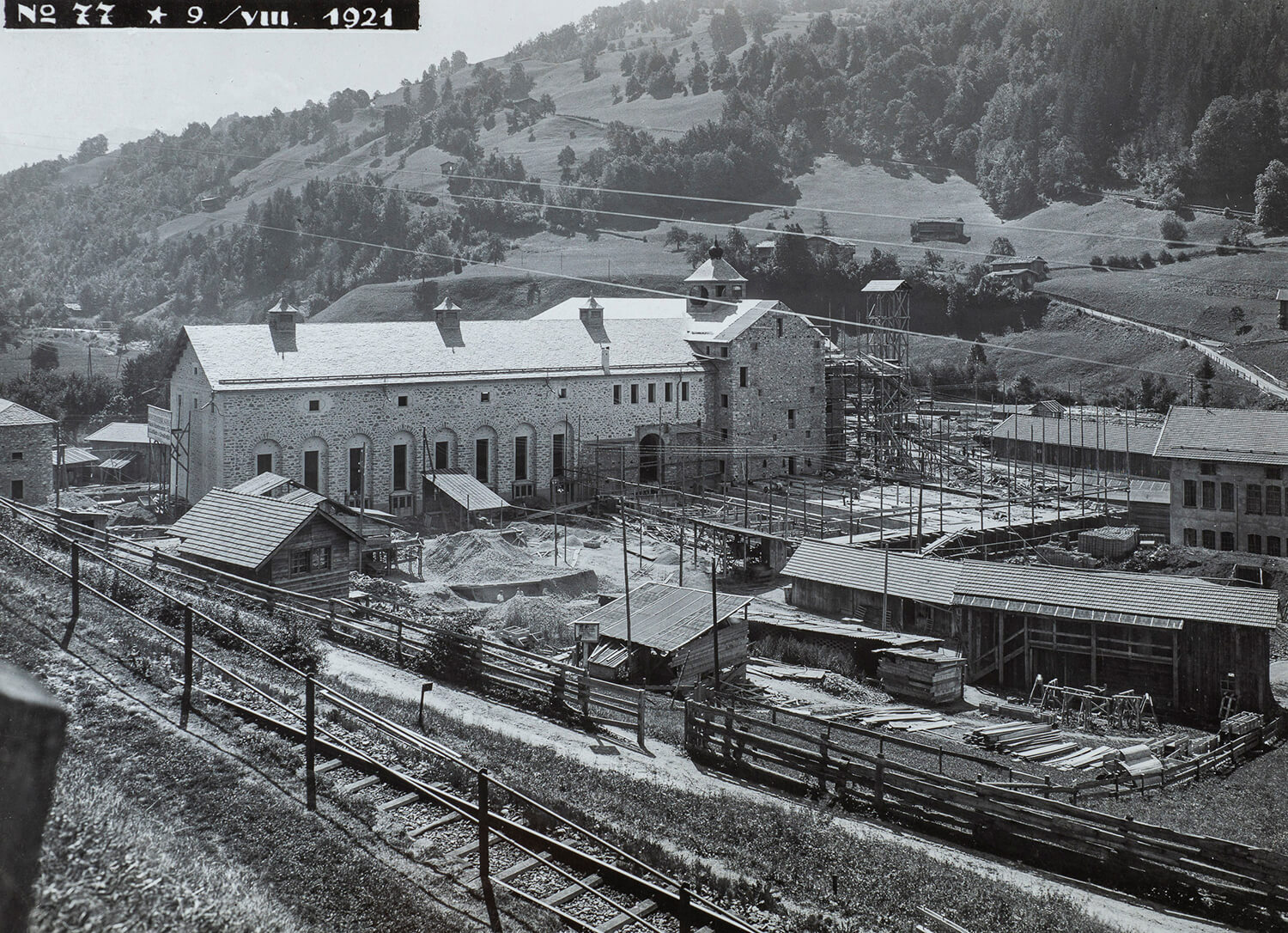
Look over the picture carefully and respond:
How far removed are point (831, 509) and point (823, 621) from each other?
13.6 metres

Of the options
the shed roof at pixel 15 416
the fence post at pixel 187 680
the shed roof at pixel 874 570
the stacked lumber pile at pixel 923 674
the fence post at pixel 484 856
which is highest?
the shed roof at pixel 15 416

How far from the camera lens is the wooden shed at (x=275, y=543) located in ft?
72.7

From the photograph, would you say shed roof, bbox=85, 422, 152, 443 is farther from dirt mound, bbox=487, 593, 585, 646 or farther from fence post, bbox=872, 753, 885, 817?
fence post, bbox=872, 753, 885, 817

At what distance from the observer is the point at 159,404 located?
5947 centimetres

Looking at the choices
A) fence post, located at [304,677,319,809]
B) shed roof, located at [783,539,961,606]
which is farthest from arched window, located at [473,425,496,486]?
fence post, located at [304,677,319,809]

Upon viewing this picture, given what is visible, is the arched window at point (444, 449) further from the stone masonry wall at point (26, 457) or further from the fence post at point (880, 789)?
the fence post at point (880, 789)

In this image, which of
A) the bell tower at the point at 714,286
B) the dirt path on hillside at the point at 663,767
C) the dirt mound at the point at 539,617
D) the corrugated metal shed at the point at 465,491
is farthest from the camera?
the bell tower at the point at 714,286

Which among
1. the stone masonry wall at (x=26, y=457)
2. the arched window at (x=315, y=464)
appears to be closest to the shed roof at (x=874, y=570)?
the arched window at (x=315, y=464)

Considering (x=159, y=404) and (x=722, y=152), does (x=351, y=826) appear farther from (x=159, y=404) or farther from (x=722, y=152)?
(x=722, y=152)

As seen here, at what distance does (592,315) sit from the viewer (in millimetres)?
45250

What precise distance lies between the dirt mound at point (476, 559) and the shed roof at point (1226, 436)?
71.8ft

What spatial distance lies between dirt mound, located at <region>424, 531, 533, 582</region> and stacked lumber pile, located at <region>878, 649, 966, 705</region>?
436 inches

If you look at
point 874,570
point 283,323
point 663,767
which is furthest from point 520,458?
point 663,767

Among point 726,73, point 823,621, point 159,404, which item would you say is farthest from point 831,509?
point 726,73
